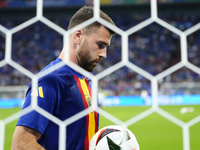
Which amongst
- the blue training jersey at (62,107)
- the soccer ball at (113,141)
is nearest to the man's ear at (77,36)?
the blue training jersey at (62,107)

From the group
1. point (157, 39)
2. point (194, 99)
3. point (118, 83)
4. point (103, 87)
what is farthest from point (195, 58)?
point (103, 87)

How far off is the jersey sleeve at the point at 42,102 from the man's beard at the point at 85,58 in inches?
6.5

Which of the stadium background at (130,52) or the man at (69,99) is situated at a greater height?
the stadium background at (130,52)

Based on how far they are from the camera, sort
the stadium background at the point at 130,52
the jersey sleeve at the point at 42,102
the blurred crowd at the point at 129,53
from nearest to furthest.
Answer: the jersey sleeve at the point at 42,102 < the stadium background at the point at 130,52 < the blurred crowd at the point at 129,53

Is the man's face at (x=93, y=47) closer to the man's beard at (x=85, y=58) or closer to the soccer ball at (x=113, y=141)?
the man's beard at (x=85, y=58)

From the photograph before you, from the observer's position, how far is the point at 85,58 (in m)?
0.94

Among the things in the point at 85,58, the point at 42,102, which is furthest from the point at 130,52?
the point at 42,102

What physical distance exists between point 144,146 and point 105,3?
909 cm

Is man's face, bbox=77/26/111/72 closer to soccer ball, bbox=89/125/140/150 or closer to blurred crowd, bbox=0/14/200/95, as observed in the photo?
soccer ball, bbox=89/125/140/150

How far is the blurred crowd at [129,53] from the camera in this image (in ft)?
27.6

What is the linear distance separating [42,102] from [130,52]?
29.8ft

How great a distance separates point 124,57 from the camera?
693mm

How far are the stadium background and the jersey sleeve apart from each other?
5.63m

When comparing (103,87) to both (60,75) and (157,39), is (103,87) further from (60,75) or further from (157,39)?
(60,75)
